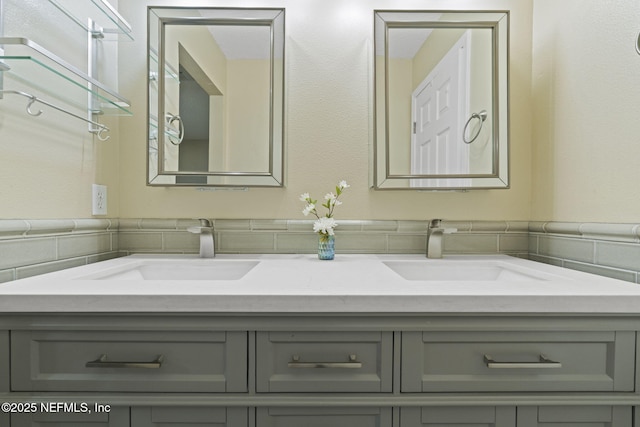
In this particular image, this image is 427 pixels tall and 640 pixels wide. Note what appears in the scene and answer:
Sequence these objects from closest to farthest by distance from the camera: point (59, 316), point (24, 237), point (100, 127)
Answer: point (59, 316) < point (24, 237) < point (100, 127)

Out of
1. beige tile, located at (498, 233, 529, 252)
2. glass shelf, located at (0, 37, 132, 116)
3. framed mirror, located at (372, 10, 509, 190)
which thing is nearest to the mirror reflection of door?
framed mirror, located at (372, 10, 509, 190)

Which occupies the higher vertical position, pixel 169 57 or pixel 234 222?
pixel 169 57

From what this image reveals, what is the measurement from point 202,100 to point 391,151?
747mm

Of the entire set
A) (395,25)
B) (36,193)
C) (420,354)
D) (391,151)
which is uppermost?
(395,25)

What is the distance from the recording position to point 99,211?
1.28m

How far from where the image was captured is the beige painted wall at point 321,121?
1.39m

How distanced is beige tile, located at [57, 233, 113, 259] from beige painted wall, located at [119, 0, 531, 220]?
0.46 feet

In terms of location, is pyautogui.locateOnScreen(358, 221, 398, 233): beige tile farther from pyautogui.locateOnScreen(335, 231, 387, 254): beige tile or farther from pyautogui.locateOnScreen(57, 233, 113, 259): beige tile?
pyautogui.locateOnScreen(57, 233, 113, 259): beige tile

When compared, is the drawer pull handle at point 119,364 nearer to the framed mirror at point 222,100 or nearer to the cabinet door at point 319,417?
the cabinet door at point 319,417

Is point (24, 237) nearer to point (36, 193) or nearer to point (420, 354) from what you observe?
point (36, 193)

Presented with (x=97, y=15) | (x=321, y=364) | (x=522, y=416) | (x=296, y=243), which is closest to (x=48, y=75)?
(x=97, y=15)

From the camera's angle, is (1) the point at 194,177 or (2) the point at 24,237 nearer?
(2) the point at 24,237

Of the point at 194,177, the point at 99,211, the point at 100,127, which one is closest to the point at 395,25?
the point at 194,177

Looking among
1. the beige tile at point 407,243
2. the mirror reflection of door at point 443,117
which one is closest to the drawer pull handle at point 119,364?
the beige tile at point 407,243
